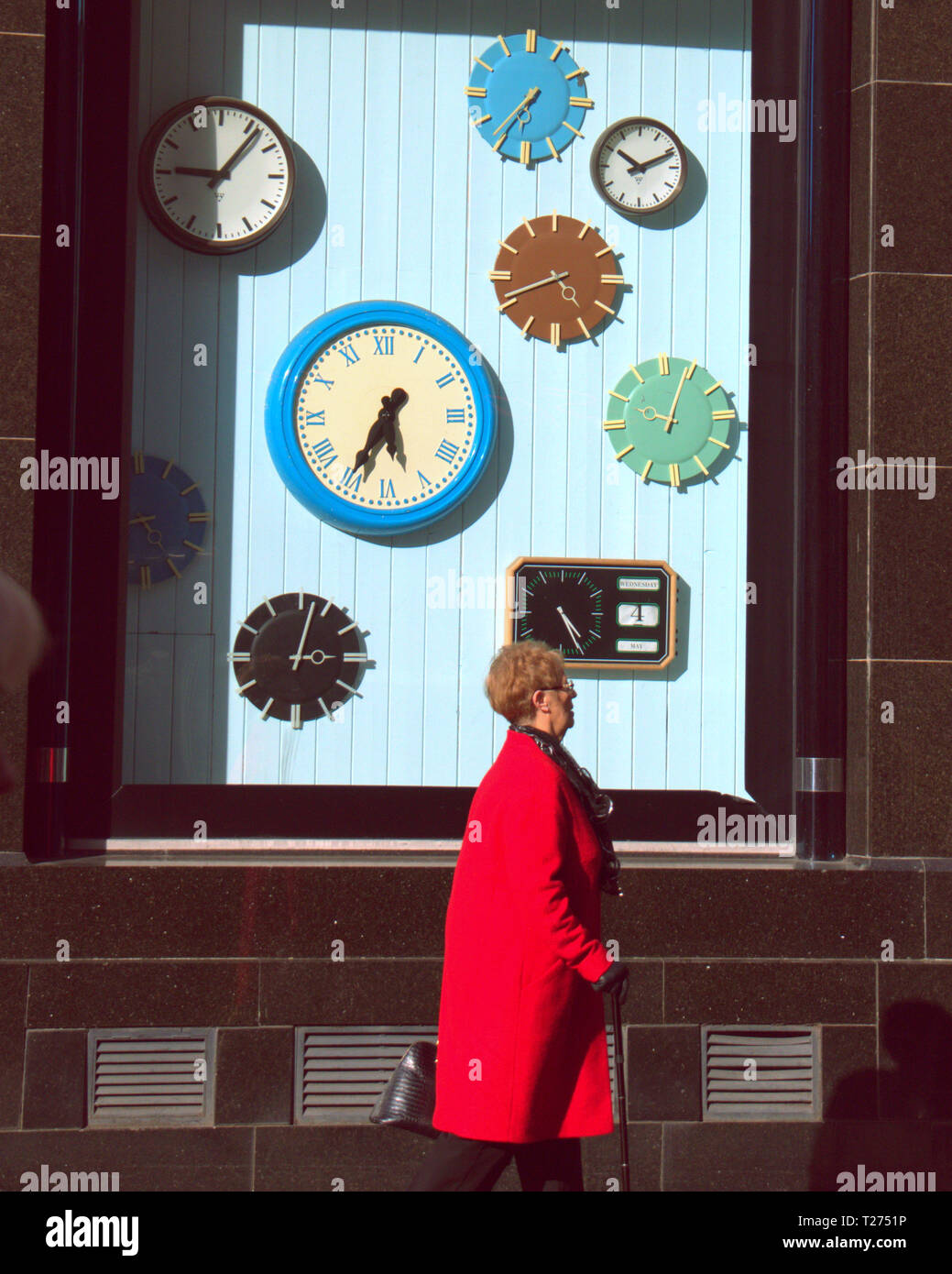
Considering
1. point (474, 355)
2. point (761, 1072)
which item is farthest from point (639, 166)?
point (761, 1072)

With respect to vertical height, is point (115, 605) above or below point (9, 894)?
above

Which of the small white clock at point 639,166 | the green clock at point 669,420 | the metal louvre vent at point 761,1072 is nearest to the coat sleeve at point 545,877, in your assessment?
the metal louvre vent at point 761,1072

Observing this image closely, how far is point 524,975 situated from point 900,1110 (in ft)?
9.55

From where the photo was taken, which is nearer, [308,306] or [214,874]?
[214,874]

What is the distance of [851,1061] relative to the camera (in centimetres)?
676

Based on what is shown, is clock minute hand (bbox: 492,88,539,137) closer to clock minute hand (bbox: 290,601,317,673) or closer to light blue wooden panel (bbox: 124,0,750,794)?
light blue wooden panel (bbox: 124,0,750,794)

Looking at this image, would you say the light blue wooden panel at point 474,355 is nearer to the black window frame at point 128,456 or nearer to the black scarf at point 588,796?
the black window frame at point 128,456

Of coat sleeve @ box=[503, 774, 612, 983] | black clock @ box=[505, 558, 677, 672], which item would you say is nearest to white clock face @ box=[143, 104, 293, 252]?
black clock @ box=[505, 558, 677, 672]

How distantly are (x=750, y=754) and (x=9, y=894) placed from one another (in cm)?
347

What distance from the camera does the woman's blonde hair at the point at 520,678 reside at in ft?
16.4

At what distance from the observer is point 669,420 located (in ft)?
24.1
